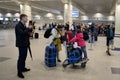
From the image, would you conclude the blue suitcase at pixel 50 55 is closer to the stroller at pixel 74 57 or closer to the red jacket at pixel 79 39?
the stroller at pixel 74 57

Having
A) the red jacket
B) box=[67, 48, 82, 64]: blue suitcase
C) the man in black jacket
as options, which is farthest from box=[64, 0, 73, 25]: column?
the man in black jacket

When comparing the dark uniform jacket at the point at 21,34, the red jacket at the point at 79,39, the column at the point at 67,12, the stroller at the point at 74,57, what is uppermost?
the column at the point at 67,12

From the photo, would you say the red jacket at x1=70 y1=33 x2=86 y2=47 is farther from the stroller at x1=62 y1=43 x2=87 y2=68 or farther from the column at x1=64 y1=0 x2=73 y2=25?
the column at x1=64 y1=0 x2=73 y2=25

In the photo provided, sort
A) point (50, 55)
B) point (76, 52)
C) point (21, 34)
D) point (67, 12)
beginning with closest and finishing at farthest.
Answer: point (21, 34) → point (76, 52) → point (50, 55) → point (67, 12)

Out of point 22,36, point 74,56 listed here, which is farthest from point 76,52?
point 22,36

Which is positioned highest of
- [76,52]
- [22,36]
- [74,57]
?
[22,36]

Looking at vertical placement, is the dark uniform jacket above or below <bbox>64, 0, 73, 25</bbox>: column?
below

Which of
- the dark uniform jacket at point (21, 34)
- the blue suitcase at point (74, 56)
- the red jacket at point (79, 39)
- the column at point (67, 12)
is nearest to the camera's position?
the dark uniform jacket at point (21, 34)

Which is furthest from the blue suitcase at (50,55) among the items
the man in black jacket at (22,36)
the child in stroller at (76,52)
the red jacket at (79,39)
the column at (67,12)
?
the column at (67,12)

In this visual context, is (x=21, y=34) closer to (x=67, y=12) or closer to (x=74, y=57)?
(x=74, y=57)

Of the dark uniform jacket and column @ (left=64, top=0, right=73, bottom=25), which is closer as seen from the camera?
the dark uniform jacket

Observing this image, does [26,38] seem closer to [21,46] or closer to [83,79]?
[21,46]

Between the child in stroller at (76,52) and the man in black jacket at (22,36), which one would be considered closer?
the man in black jacket at (22,36)

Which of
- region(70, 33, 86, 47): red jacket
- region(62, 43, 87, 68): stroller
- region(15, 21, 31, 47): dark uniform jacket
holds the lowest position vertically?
region(62, 43, 87, 68): stroller
